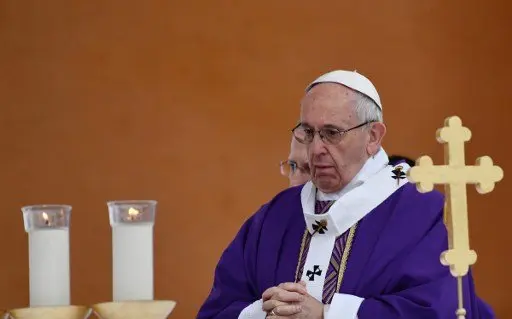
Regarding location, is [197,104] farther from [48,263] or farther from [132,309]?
[132,309]

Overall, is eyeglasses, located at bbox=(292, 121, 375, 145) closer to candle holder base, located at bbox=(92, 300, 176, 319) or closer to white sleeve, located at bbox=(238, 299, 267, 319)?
white sleeve, located at bbox=(238, 299, 267, 319)

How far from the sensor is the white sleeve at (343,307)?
3.37 m

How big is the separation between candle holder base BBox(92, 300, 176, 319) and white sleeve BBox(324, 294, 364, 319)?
779 mm

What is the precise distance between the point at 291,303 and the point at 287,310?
0.04 meters

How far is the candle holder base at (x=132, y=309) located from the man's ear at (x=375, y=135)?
47.6 inches

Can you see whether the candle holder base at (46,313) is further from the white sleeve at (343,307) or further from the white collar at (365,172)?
the white collar at (365,172)

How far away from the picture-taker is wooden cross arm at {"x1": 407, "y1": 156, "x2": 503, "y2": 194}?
8.92 ft

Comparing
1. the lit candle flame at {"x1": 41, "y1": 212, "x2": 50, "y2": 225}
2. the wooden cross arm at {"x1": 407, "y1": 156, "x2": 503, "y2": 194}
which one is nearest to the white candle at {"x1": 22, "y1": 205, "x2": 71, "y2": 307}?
the lit candle flame at {"x1": 41, "y1": 212, "x2": 50, "y2": 225}

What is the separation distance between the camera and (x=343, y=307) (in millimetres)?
3391

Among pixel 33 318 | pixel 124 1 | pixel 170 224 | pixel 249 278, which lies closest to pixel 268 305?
pixel 249 278

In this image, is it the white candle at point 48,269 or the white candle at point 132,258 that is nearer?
the white candle at point 132,258

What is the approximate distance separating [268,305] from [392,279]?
387 millimetres

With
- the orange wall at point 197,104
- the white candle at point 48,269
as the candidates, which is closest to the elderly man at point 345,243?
the white candle at point 48,269

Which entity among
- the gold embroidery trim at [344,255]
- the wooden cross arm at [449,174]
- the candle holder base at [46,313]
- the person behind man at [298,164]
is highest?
the person behind man at [298,164]
